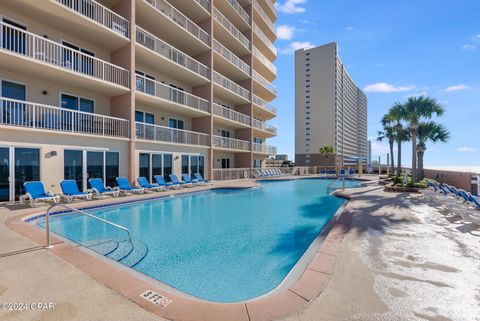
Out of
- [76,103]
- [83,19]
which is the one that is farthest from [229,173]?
[83,19]

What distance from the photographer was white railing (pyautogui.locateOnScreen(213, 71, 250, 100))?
2142 centimetres

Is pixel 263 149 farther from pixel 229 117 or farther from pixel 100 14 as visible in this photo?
pixel 100 14

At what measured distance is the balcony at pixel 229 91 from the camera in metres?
21.5

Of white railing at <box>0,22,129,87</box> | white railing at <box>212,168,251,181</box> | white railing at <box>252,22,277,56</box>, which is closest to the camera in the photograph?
white railing at <box>0,22,129,87</box>

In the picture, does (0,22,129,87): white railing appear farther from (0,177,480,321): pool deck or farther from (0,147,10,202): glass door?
(0,177,480,321): pool deck

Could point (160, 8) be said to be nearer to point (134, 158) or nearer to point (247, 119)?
point (134, 158)

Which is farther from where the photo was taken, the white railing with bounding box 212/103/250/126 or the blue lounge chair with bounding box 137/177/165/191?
the white railing with bounding box 212/103/250/126

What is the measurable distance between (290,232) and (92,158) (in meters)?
10.7

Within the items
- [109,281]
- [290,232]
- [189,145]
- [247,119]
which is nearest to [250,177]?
[247,119]

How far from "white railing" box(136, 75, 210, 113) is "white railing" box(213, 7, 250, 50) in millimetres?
8123

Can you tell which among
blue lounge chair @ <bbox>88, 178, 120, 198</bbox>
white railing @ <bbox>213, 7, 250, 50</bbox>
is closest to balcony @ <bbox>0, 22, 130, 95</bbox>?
blue lounge chair @ <bbox>88, 178, 120, 198</bbox>

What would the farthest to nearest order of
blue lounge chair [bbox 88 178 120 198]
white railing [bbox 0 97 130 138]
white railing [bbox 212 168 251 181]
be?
white railing [bbox 212 168 251 181]
blue lounge chair [bbox 88 178 120 198]
white railing [bbox 0 97 130 138]

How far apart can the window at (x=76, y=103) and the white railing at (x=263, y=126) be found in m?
16.6

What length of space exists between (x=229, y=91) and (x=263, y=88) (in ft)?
27.4
